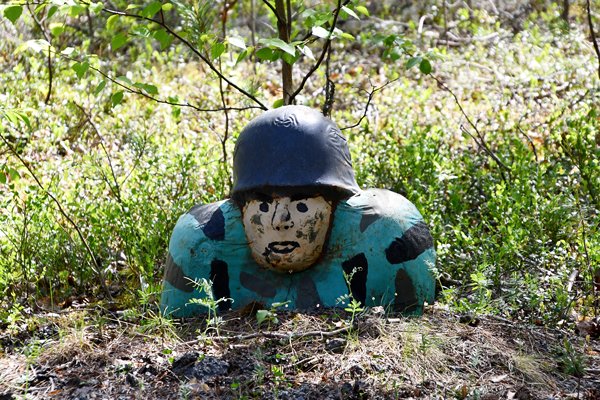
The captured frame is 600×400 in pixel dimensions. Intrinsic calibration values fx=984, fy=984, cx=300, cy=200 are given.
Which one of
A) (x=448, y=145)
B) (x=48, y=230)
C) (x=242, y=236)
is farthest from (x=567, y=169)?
(x=48, y=230)

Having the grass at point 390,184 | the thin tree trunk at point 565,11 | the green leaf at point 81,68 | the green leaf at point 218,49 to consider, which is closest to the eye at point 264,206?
the grass at point 390,184

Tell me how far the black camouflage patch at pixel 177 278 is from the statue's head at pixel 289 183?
346 millimetres

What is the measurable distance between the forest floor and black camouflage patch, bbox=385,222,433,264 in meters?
0.32

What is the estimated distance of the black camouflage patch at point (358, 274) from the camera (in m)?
4.59

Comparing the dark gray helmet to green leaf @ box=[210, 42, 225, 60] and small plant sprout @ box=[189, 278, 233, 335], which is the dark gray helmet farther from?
green leaf @ box=[210, 42, 225, 60]

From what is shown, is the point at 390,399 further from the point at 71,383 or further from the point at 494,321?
the point at 71,383

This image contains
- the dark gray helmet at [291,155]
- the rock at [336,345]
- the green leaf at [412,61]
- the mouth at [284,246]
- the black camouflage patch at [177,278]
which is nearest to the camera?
the rock at [336,345]

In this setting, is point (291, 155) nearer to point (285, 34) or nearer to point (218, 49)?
point (218, 49)

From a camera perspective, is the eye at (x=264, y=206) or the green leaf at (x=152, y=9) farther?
the green leaf at (x=152, y=9)

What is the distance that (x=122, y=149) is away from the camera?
7.91 m

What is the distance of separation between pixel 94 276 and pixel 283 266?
162 cm

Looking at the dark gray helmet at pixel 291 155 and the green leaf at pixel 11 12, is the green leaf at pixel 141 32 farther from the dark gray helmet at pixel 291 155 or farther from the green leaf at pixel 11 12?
the dark gray helmet at pixel 291 155

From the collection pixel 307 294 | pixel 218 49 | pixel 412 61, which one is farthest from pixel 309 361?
pixel 412 61

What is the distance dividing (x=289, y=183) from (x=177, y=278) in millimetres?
769
